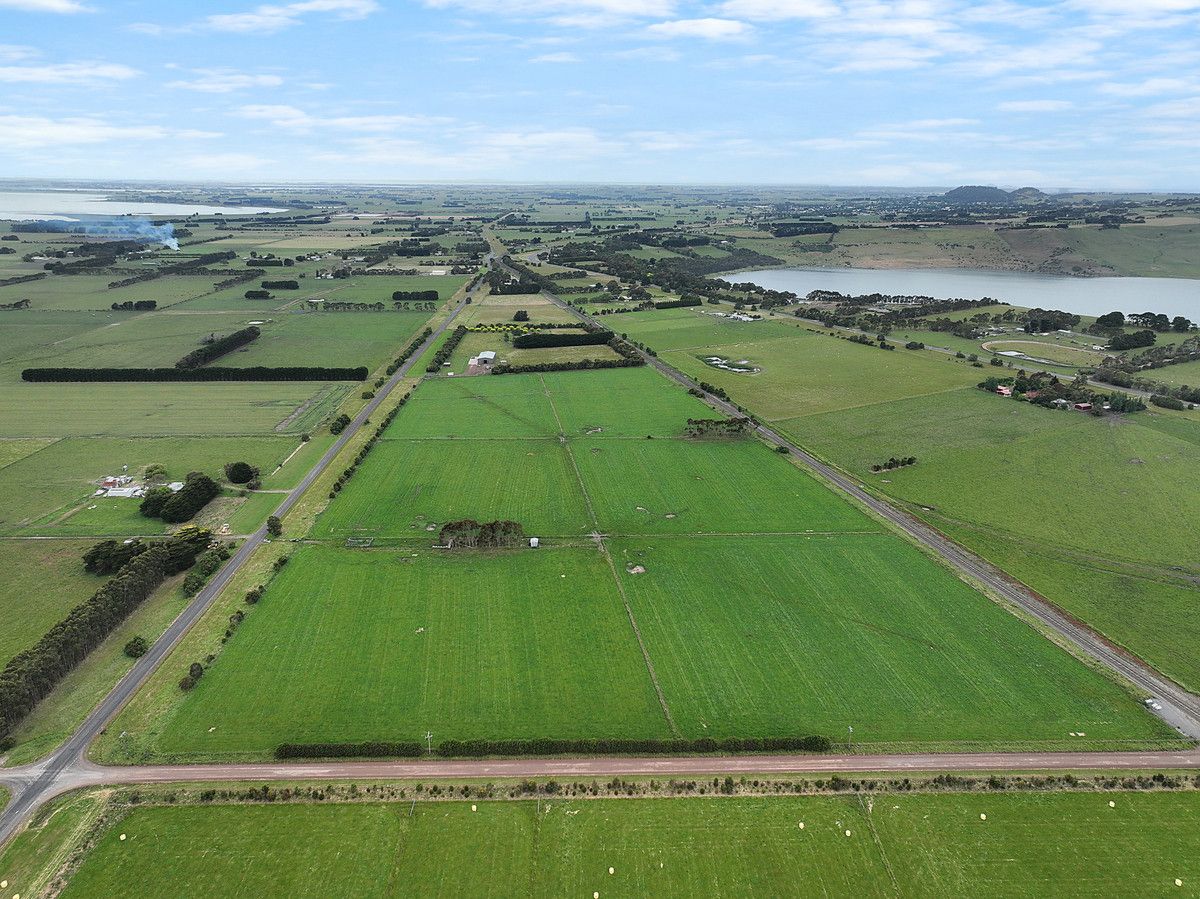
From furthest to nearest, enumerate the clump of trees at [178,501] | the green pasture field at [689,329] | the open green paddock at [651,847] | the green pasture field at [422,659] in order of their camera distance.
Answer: the green pasture field at [689,329] → the clump of trees at [178,501] → the green pasture field at [422,659] → the open green paddock at [651,847]

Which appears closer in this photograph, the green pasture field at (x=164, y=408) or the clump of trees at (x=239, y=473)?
the clump of trees at (x=239, y=473)

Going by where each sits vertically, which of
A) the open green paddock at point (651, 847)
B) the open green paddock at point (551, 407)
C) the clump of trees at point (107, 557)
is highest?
the open green paddock at point (551, 407)

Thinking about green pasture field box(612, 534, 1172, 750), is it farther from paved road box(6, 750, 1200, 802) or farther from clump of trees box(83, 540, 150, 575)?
clump of trees box(83, 540, 150, 575)

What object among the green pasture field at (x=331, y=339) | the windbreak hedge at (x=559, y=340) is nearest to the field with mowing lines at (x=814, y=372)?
the windbreak hedge at (x=559, y=340)

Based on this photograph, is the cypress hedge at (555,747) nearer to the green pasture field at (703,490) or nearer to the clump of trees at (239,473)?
the green pasture field at (703,490)


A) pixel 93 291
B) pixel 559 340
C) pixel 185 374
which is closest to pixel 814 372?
pixel 559 340

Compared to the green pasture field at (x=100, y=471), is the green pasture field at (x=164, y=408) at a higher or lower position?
higher

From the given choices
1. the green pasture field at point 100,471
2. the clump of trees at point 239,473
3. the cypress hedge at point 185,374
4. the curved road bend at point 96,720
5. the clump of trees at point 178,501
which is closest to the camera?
the curved road bend at point 96,720

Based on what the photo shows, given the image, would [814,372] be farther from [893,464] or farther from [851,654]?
[851,654]
